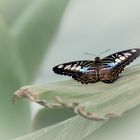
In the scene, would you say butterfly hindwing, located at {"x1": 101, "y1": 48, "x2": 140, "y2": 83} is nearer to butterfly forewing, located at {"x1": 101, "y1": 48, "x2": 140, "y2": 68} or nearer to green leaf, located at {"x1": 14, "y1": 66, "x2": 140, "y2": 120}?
butterfly forewing, located at {"x1": 101, "y1": 48, "x2": 140, "y2": 68}

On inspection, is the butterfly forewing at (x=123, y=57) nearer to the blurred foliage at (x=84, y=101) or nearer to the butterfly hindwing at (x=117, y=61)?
the butterfly hindwing at (x=117, y=61)

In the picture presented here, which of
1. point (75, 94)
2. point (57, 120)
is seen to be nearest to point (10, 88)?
point (57, 120)

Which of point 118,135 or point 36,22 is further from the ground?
point 36,22

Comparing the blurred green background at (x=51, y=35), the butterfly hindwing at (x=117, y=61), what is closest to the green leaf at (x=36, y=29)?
the blurred green background at (x=51, y=35)

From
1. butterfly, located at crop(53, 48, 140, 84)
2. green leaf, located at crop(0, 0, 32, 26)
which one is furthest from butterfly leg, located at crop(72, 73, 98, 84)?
green leaf, located at crop(0, 0, 32, 26)

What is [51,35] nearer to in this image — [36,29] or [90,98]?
[36,29]

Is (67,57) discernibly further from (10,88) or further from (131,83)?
(131,83)
